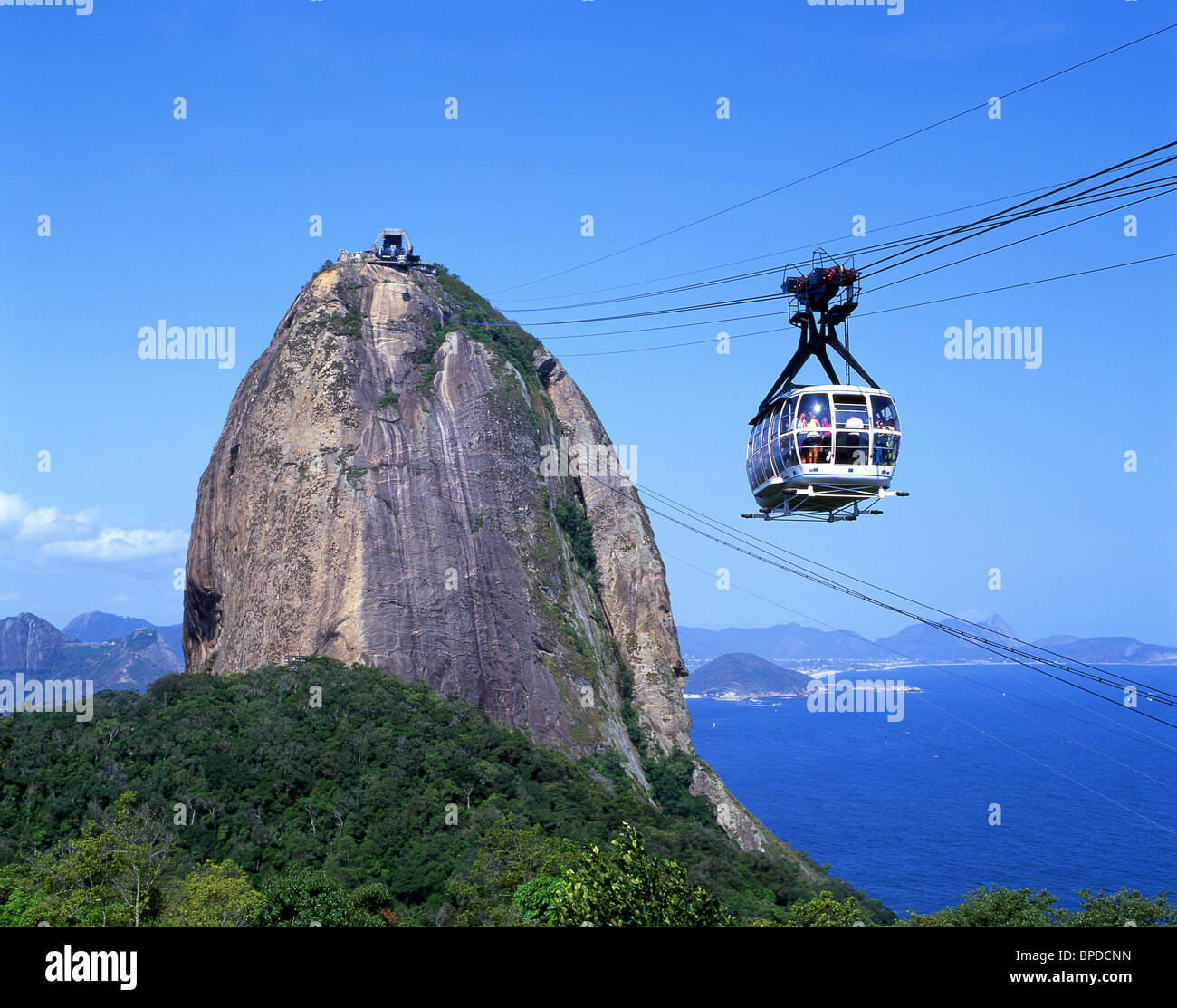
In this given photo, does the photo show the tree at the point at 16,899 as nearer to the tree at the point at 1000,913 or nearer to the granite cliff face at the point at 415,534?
the granite cliff face at the point at 415,534

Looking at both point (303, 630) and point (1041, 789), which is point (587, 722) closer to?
point (303, 630)

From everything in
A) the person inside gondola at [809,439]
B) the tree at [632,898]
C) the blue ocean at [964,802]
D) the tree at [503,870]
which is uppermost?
the person inside gondola at [809,439]

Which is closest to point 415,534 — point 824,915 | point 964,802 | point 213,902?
point 213,902

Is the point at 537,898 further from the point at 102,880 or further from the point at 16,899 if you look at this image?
the point at 16,899

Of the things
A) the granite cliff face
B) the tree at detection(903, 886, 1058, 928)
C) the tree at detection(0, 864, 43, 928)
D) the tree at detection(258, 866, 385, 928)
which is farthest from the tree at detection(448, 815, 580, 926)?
the granite cliff face

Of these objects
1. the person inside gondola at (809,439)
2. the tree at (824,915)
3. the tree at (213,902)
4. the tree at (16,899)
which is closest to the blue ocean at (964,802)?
the tree at (824,915)

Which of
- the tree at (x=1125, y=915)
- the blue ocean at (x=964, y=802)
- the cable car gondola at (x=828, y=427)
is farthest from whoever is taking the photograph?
the blue ocean at (x=964, y=802)
